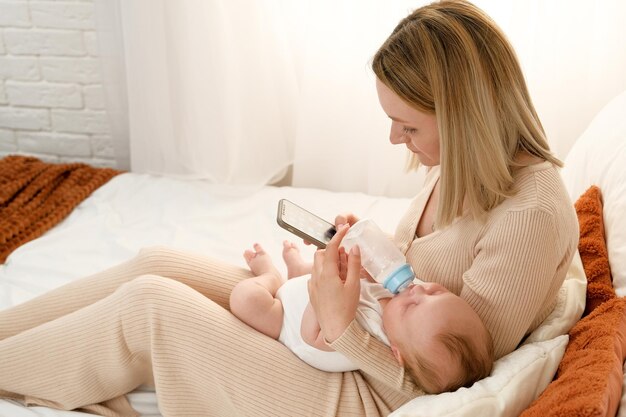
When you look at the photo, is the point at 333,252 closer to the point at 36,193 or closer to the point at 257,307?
the point at 257,307

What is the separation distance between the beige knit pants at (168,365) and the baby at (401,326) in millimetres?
40

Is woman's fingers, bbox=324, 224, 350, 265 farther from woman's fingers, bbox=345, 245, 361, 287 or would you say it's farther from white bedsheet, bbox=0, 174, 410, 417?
white bedsheet, bbox=0, 174, 410, 417

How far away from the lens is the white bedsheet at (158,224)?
5.86ft

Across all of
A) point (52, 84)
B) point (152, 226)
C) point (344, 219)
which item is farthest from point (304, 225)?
point (52, 84)

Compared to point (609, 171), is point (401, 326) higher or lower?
lower

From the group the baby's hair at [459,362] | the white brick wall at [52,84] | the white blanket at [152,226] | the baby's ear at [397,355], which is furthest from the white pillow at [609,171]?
the white brick wall at [52,84]

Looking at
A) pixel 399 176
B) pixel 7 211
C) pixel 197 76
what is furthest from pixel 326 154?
pixel 7 211

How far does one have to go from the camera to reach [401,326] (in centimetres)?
116

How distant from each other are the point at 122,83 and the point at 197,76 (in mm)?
315

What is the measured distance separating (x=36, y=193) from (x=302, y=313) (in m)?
1.22

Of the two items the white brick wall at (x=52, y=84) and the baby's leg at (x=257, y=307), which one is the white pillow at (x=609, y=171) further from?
the white brick wall at (x=52, y=84)

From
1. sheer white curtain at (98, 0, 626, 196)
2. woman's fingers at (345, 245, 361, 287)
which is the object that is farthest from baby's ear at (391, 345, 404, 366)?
sheer white curtain at (98, 0, 626, 196)

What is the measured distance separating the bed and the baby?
0.16 feet

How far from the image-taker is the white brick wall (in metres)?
2.49
